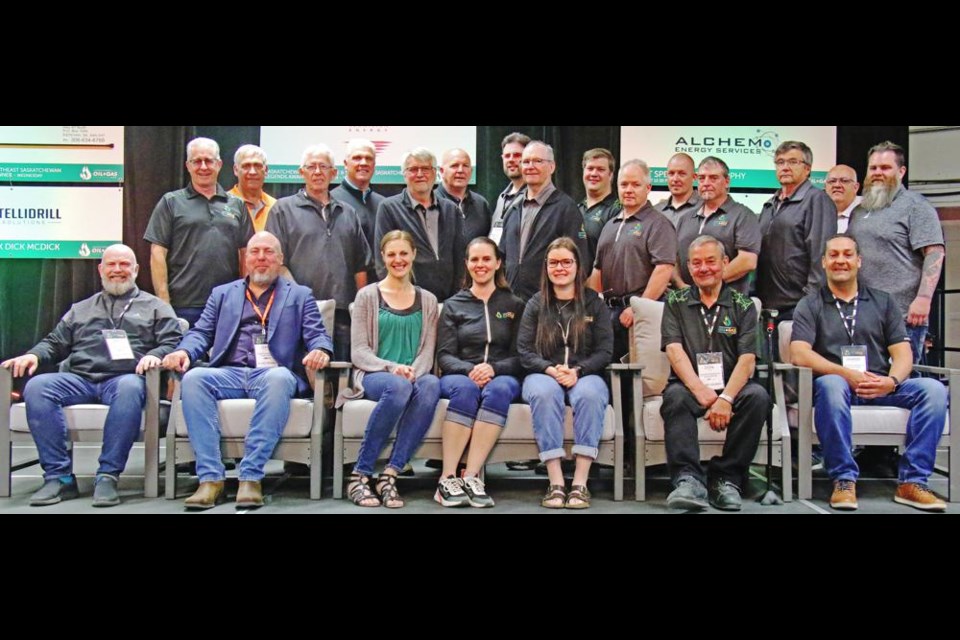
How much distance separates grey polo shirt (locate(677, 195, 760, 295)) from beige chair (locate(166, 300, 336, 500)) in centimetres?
209

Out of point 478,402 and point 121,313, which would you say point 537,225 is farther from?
point 121,313

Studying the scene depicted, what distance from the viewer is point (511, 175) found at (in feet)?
14.7

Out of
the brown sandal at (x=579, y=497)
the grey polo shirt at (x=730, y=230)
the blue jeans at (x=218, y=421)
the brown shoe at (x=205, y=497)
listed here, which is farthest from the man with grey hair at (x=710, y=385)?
the brown shoe at (x=205, y=497)

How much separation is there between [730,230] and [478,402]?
65.9 inches

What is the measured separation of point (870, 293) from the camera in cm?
372

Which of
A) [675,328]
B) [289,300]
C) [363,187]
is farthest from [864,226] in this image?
[289,300]

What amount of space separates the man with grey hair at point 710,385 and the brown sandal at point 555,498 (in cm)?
44

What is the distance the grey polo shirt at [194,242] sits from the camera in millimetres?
4215

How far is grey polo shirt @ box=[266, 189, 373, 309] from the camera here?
420cm

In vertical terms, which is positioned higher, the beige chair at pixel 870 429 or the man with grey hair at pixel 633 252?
the man with grey hair at pixel 633 252

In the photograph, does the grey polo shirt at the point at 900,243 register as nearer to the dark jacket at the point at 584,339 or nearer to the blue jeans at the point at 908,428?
the blue jeans at the point at 908,428

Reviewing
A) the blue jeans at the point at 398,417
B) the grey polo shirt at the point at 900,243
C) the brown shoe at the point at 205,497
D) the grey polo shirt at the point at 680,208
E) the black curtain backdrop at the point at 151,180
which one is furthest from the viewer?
Result: the black curtain backdrop at the point at 151,180

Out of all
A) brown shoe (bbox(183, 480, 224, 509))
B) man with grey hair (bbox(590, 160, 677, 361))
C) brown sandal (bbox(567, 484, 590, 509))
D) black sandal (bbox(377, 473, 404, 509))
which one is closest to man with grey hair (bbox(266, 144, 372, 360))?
black sandal (bbox(377, 473, 404, 509))
